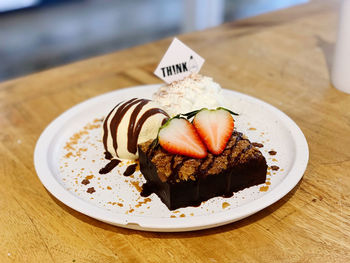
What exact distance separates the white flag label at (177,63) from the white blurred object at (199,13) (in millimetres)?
2408

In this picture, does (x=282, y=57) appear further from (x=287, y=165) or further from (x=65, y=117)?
(x=65, y=117)

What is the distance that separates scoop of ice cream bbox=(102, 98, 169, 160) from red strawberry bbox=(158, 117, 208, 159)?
0.65ft

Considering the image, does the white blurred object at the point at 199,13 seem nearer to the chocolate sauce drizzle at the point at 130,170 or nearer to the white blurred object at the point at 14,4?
the white blurred object at the point at 14,4

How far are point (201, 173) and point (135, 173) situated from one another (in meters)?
0.29

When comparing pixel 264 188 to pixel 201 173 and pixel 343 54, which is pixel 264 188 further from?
pixel 343 54

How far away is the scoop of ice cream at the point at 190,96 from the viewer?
5.21 ft

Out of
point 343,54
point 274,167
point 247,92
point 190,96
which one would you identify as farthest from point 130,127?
point 343,54

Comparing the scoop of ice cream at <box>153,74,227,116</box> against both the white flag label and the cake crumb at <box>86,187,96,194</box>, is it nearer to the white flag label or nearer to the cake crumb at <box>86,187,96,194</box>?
the white flag label

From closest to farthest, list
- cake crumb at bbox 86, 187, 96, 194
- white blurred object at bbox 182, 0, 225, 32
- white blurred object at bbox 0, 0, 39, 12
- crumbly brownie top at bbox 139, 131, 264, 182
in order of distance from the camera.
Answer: crumbly brownie top at bbox 139, 131, 264, 182
cake crumb at bbox 86, 187, 96, 194
white blurred object at bbox 182, 0, 225, 32
white blurred object at bbox 0, 0, 39, 12

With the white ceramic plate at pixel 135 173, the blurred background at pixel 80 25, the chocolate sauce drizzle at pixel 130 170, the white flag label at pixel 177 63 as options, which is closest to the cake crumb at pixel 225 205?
the white ceramic plate at pixel 135 173

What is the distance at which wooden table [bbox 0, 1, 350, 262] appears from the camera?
1.09 meters

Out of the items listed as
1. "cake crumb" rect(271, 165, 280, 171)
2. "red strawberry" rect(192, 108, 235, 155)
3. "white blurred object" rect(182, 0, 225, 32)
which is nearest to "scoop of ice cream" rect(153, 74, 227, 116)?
"red strawberry" rect(192, 108, 235, 155)

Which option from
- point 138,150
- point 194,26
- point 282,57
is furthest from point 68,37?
point 138,150

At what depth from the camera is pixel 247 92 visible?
1.92m
